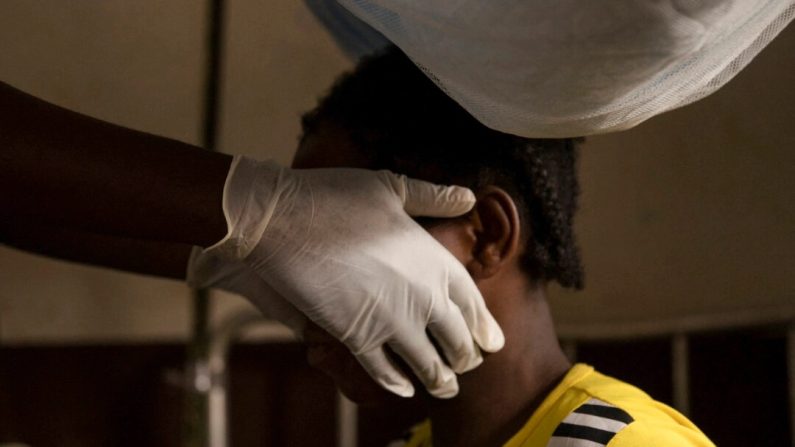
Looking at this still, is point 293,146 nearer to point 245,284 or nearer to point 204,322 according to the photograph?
point 204,322

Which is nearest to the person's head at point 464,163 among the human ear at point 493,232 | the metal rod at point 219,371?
the human ear at point 493,232

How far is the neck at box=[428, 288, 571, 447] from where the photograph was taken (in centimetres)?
89

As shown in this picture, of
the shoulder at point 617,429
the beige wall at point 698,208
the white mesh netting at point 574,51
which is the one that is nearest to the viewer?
the white mesh netting at point 574,51

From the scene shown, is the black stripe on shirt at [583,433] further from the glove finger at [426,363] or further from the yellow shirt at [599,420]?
the glove finger at [426,363]

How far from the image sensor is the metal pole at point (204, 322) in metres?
1.37

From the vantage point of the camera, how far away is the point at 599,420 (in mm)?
756

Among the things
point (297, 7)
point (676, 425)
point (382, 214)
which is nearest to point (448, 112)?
point (382, 214)

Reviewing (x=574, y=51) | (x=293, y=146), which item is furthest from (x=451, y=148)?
(x=293, y=146)

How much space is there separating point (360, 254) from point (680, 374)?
2.82 feet

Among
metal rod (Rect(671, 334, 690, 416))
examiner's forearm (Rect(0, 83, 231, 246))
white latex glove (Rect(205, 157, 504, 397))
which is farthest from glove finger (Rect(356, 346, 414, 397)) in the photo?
metal rod (Rect(671, 334, 690, 416))

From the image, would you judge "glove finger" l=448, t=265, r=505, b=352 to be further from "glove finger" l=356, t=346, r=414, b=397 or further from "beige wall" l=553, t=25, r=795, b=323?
"beige wall" l=553, t=25, r=795, b=323

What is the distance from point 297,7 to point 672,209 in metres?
0.77

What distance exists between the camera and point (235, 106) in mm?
1665

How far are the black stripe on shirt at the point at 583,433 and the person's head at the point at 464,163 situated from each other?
0.52 feet
